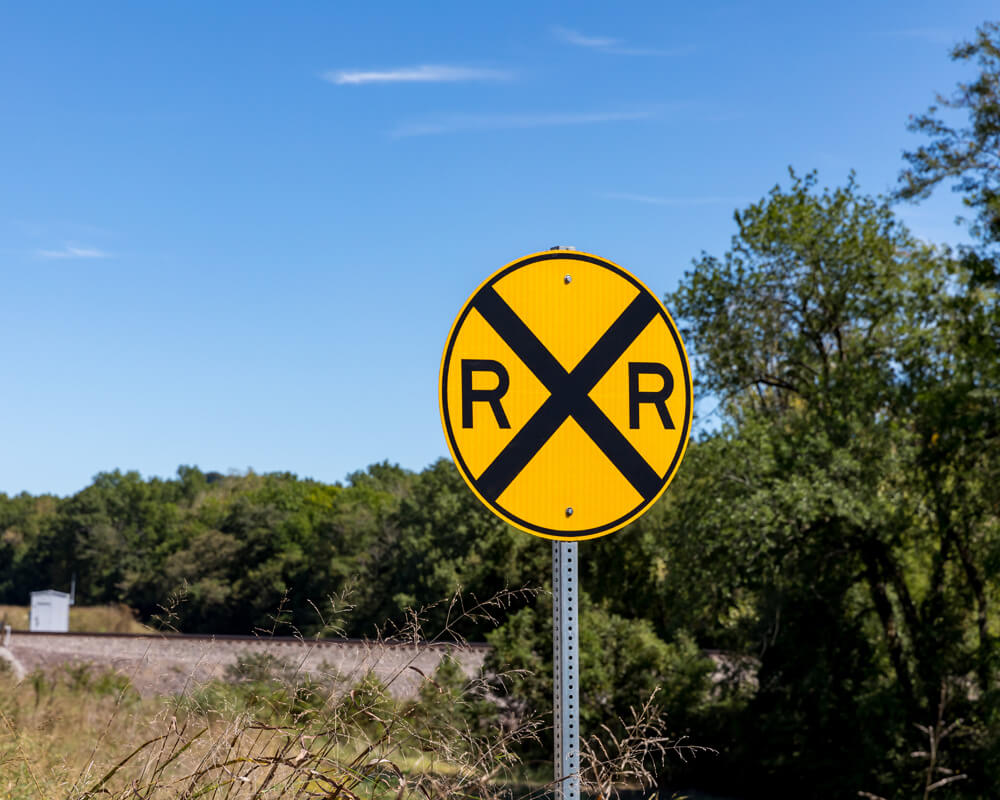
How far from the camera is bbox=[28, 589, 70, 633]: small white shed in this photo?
40.2 meters

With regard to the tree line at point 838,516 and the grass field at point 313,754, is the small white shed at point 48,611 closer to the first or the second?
the tree line at point 838,516

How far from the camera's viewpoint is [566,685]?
253 centimetres

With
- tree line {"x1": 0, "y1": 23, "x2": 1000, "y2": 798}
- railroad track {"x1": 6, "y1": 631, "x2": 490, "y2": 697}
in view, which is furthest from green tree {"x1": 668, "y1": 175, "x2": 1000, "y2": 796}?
railroad track {"x1": 6, "y1": 631, "x2": 490, "y2": 697}

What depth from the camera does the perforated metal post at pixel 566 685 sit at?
251 cm

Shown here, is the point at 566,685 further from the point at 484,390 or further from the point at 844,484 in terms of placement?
the point at 844,484

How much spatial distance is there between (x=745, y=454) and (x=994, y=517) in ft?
14.5

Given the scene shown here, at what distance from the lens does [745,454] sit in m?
18.2

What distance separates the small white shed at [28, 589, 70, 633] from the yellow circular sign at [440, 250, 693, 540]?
139ft

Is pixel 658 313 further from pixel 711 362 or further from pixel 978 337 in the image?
pixel 711 362

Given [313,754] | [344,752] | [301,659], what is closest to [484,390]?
[313,754]

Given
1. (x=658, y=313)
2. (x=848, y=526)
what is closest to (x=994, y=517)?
(x=848, y=526)

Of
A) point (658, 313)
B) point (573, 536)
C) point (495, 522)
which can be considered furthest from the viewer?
point (495, 522)

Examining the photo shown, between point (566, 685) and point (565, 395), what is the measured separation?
76 cm

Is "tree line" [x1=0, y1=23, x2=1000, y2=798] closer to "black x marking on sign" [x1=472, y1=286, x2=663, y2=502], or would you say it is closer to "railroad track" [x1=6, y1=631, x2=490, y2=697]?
"railroad track" [x1=6, y1=631, x2=490, y2=697]
